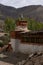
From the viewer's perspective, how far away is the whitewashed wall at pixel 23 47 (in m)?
19.4

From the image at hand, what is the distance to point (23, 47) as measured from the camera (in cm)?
2106

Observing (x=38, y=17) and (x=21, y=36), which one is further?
(x=38, y=17)

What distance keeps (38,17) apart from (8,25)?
85.8 metres

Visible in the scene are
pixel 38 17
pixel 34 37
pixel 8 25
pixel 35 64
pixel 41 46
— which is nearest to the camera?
pixel 35 64

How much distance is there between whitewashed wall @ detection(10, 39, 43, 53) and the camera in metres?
19.4

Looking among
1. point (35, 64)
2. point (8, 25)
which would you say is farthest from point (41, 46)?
point (8, 25)

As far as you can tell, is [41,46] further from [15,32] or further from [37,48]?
[15,32]

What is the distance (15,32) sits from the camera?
22.1 meters

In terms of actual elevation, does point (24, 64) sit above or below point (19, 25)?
below

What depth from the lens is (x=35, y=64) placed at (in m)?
12.5

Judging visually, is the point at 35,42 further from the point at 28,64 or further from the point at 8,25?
the point at 8,25

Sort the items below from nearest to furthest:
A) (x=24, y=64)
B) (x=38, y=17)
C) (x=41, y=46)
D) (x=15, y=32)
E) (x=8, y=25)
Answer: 1. (x=24, y=64)
2. (x=41, y=46)
3. (x=15, y=32)
4. (x=8, y=25)
5. (x=38, y=17)

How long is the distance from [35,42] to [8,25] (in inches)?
1439

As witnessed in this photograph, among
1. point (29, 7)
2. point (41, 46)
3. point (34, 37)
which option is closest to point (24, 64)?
point (41, 46)
